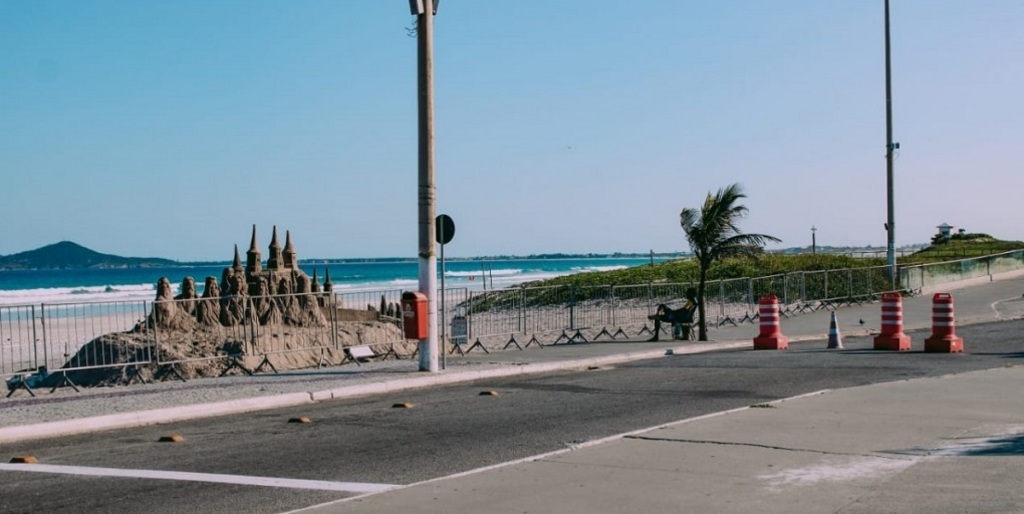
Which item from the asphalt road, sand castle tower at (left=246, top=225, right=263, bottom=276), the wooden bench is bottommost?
the asphalt road

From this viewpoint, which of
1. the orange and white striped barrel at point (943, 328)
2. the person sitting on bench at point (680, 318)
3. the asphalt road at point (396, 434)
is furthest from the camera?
the person sitting on bench at point (680, 318)

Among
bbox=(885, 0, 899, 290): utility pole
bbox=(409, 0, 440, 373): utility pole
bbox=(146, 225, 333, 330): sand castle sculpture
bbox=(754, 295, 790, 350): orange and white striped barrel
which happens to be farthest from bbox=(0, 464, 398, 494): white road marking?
bbox=(885, 0, 899, 290): utility pole

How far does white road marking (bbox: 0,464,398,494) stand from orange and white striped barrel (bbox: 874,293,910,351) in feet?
51.8

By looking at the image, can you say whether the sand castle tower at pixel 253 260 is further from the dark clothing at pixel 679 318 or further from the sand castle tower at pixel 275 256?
the dark clothing at pixel 679 318

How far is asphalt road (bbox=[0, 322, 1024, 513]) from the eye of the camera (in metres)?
8.64

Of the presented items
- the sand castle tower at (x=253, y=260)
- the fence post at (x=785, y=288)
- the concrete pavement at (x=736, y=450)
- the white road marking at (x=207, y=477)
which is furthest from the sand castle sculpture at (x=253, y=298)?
the fence post at (x=785, y=288)

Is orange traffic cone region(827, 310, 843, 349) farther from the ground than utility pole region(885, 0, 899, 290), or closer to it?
closer to it

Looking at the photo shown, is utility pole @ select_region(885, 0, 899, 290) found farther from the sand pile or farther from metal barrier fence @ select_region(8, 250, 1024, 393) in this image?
the sand pile

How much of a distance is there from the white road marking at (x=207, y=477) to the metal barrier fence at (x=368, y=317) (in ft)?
22.0

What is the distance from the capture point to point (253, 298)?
20.7 metres

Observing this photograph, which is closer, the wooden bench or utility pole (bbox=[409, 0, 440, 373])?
utility pole (bbox=[409, 0, 440, 373])

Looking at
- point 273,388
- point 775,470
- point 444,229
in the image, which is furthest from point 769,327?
point 775,470

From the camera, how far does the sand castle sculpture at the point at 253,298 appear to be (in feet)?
74.1

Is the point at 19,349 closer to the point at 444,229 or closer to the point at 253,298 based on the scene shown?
the point at 253,298
